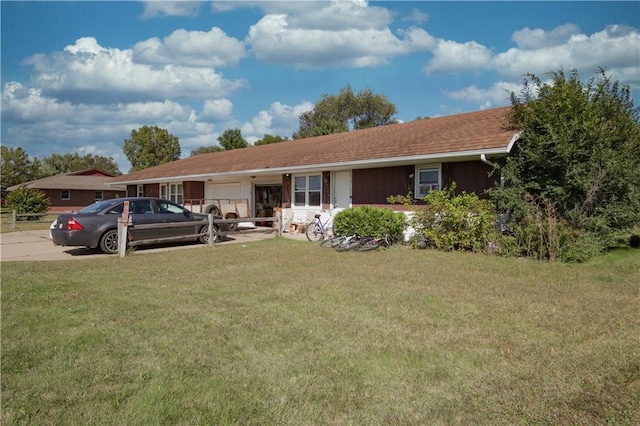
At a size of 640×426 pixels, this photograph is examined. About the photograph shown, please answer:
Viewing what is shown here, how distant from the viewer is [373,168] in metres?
14.9

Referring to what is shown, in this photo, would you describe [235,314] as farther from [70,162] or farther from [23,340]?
[70,162]

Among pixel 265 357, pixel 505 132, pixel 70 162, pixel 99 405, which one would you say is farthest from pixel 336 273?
pixel 70 162

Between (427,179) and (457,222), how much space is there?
2.65m

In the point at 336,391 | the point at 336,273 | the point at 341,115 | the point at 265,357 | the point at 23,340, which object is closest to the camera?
the point at 336,391

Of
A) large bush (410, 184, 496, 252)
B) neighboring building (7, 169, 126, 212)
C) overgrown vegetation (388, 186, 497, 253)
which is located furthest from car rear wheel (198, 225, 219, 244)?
neighboring building (7, 169, 126, 212)

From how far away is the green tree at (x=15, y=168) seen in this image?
52.7m

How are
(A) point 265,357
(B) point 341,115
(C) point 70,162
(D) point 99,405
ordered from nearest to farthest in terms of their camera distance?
(D) point 99,405, (A) point 265,357, (B) point 341,115, (C) point 70,162

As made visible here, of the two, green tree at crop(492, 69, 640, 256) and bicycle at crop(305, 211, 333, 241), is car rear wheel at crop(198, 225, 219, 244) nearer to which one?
bicycle at crop(305, 211, 333, 241)

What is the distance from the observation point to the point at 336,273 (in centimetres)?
805

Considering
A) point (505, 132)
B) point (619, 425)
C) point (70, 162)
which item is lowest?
point (619, 425)

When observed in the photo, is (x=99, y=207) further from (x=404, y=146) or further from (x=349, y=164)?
(x=404, y=146)

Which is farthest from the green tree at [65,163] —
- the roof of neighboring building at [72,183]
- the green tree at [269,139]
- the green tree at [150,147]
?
the green tree at [269,139]

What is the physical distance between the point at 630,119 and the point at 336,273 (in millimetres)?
9472

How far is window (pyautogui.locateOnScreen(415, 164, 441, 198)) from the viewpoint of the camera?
13125 millimetres
